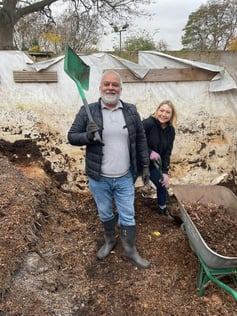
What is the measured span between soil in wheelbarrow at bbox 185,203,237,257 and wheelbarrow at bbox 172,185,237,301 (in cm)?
7

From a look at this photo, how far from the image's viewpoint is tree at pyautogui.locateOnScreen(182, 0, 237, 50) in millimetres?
15414

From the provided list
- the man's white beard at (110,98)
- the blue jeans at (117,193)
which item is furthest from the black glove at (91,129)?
the blue jeans at (117,193)

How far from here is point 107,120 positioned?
2.25 metres

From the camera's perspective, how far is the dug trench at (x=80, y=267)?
2.05 meters

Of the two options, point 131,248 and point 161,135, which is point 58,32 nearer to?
point 161,135

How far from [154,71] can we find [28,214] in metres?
2.41

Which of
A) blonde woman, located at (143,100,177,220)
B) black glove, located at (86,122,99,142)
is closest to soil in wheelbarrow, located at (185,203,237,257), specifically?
blonde woman, located at (143,100,177,220)

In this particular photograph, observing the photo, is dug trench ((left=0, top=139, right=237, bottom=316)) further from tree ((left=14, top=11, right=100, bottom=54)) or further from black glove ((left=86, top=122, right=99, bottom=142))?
tree ((left=14, top=11, right=100, bottom=54))

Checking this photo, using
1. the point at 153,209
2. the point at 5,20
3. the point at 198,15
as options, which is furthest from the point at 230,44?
the point at 153,209

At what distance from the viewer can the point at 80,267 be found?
8.04ft

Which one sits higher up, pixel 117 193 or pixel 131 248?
pixel 117 193

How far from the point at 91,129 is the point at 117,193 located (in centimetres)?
63

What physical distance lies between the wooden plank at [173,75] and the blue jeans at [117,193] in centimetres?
186

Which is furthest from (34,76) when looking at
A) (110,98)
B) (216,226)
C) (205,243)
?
(205,243)
